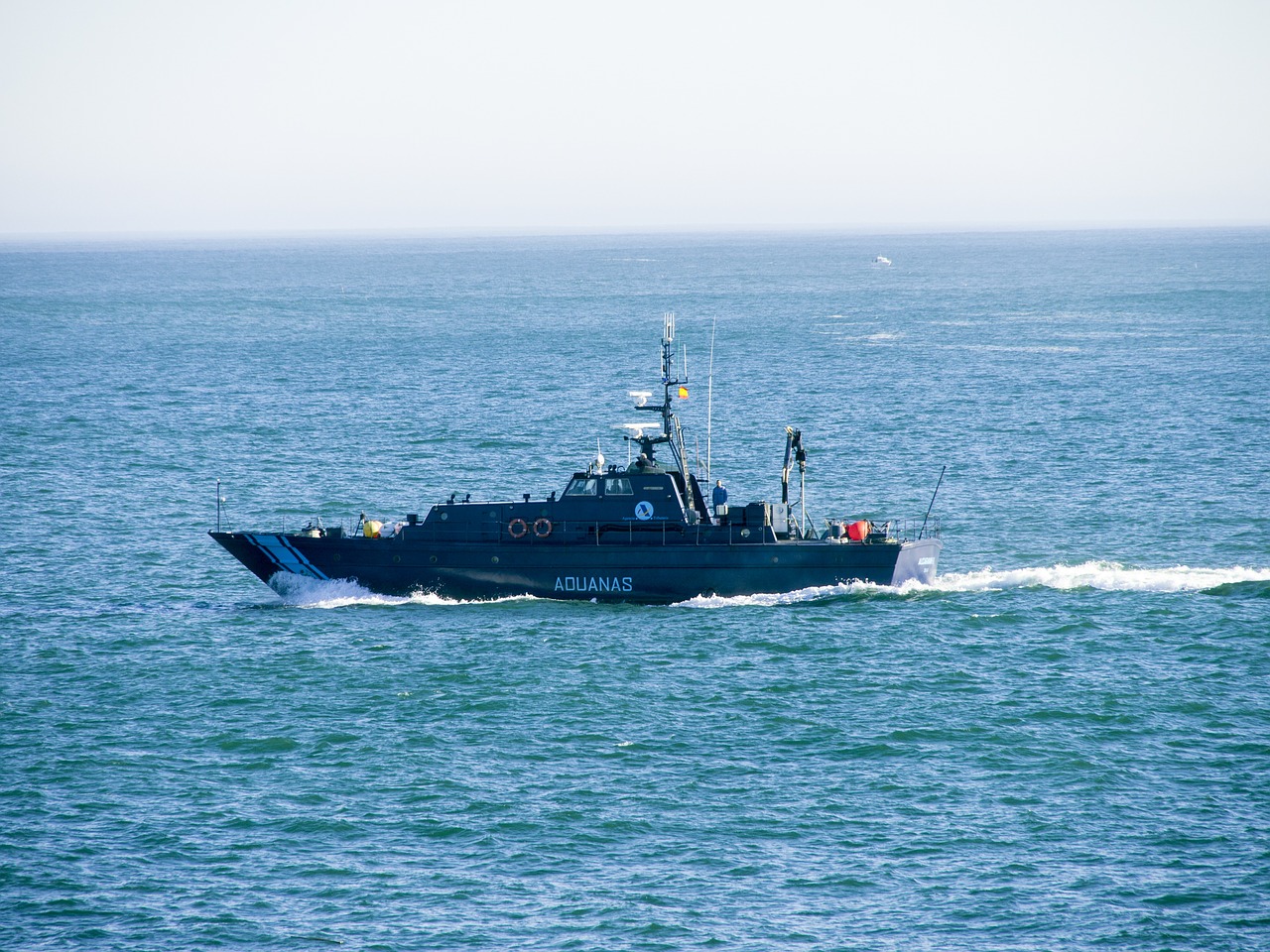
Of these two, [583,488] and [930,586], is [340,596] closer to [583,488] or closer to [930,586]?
[583,488]

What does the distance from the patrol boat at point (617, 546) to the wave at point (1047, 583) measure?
0.28 m

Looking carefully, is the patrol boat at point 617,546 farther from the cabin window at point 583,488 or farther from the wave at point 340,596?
the wave at point 340,596

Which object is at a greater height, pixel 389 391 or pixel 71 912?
pixel 389 391

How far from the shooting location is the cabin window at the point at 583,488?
4006 cm

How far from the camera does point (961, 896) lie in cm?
2381

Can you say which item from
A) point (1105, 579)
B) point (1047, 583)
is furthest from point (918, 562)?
point (1105, 579)

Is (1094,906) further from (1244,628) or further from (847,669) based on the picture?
(1244,628)

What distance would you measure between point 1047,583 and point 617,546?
43.8ft

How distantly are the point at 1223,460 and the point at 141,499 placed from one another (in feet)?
152

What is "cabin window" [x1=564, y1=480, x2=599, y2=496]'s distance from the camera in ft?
131

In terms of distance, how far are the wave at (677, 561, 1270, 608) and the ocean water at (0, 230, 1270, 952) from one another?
139 millimetres

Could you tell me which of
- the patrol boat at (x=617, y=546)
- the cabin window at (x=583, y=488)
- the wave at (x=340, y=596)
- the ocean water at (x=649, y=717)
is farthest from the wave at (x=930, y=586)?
the cabin window at (x=583, y=488)

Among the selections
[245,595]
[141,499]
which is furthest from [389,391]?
[245,595]

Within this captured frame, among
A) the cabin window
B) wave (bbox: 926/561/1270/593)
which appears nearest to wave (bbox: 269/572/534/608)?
the cabin window
